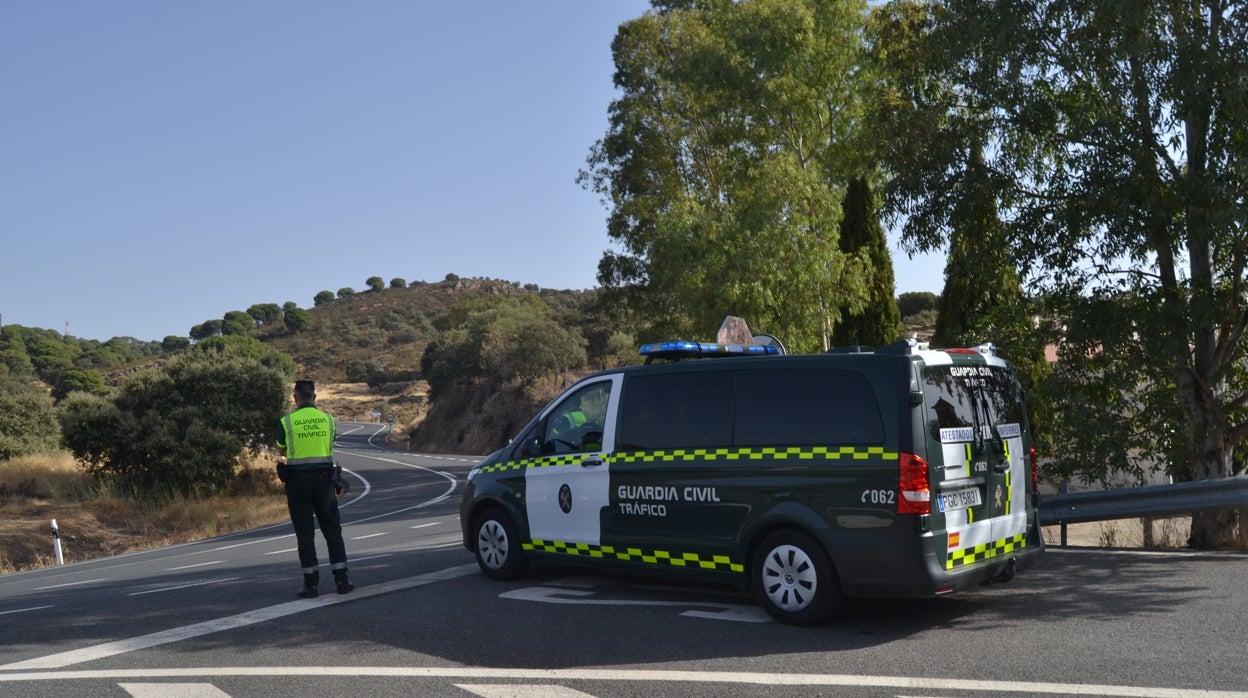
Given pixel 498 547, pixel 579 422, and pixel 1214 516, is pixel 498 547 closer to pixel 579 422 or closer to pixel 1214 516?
pixel 579 422

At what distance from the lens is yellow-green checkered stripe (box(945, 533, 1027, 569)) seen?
280 inches

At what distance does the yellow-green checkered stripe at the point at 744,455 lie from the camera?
7.14 meters

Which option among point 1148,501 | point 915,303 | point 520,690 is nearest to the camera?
point 520,690

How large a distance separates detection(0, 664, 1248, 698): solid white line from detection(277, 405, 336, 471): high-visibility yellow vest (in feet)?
8.09

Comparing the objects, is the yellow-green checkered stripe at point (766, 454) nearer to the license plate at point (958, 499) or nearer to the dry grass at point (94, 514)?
the license plate at point (958, 499)

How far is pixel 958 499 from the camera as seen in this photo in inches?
284

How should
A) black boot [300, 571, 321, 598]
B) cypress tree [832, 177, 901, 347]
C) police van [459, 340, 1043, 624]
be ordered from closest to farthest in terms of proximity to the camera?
police van [459, 340, 1043, 624] → black boot [300, 571, 321, 598] → cypress tree [832, 177, 901, 347]

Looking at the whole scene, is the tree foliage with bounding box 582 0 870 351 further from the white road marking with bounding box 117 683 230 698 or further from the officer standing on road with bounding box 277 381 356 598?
the white road marking with bounding box 117 683 230 698

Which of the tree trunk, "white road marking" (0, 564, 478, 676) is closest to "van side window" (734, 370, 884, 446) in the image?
"white road marking" (0, 564, 478, 676)

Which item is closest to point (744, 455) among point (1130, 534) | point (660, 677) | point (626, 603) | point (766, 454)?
point (766, 454)

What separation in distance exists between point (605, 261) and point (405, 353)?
227 ft

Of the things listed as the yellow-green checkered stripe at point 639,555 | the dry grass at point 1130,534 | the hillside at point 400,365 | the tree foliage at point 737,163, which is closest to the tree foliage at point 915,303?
the hillside at point 400,365

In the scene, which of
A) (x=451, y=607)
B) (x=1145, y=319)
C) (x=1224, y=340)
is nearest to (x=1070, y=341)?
(x=1145, y=319)

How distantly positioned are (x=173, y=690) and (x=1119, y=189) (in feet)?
31.5
